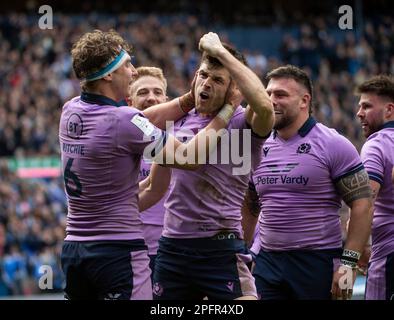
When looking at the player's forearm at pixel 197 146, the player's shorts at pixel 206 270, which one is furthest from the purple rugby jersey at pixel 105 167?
the player's shorts at pixel 206 270

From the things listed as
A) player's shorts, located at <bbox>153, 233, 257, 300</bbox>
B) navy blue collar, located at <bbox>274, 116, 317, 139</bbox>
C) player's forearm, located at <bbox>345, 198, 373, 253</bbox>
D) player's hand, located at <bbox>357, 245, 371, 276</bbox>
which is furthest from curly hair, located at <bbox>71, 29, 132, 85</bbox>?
player's hand, located at <bbox>357, 245, 371, 276</bbox>

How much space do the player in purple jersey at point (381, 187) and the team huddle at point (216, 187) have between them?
1cm

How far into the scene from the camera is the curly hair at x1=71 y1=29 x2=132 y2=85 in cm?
587

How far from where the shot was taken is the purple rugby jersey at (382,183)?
7.18m

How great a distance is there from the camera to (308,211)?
22.7ft

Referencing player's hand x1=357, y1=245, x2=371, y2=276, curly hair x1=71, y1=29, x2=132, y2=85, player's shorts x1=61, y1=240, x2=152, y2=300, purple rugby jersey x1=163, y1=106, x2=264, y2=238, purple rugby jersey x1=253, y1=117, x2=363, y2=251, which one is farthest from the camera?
player's hand x1=357, y1=245, x2=371, y2=276

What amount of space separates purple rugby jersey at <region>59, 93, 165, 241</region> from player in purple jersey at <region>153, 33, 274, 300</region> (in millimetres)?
436

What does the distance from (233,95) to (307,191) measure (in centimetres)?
111

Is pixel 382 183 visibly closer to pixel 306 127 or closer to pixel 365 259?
pixel 306 127

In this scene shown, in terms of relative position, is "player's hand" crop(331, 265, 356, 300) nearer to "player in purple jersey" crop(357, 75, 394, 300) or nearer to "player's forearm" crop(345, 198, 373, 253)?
"player's forearm" crop(345, 198, 373, 253)

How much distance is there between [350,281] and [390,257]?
635 mm

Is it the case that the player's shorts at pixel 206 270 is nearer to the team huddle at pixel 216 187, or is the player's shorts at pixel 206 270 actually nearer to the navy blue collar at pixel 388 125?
the team huddle at pixel 216 187
